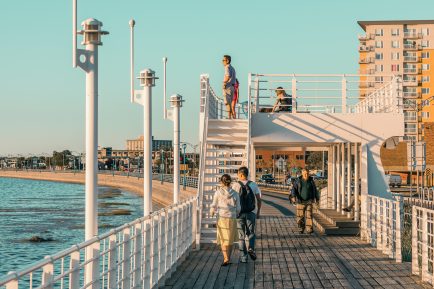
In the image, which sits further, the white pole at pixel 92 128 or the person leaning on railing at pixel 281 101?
the person leaning on railing at pixel 281 101

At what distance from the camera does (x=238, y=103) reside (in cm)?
2433

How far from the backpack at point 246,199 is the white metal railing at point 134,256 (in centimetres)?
124

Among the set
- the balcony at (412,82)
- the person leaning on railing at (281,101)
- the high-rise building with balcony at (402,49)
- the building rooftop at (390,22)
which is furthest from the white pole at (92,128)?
the building rooftop at (390,22)

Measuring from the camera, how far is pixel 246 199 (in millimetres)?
15398

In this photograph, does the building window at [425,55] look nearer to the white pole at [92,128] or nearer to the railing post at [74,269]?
the white pole at [92,128]

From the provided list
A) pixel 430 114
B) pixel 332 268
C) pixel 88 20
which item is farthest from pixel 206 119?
pixel 430 114

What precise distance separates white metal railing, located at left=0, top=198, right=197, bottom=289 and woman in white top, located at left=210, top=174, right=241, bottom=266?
0.83 meters

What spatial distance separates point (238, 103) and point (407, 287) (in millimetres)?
12574

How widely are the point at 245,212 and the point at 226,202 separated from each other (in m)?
0.95

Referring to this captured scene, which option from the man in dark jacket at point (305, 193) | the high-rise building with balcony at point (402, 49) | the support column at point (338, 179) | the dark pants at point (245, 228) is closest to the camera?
the dark pants at point (245, 228)

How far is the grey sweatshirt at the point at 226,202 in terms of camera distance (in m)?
14.7

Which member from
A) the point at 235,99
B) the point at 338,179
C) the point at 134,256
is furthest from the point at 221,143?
the point at 134,256

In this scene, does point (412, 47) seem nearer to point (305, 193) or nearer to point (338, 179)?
point (338, 179)

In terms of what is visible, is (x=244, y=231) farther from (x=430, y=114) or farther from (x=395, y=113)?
(x=430, y=114)
